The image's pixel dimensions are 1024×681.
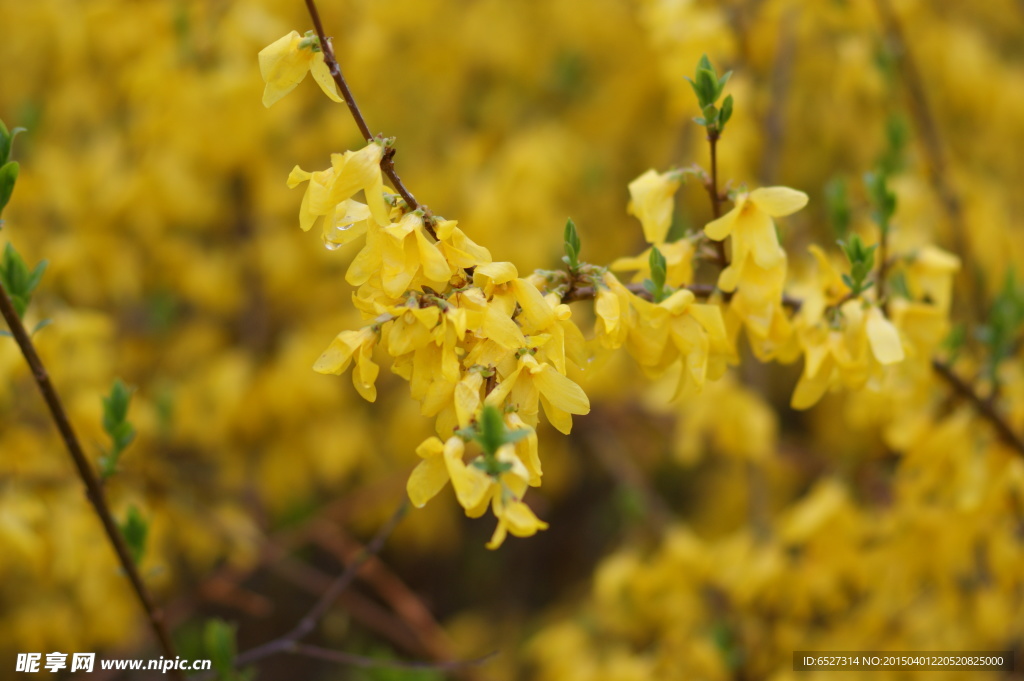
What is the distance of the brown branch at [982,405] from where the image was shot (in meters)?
1.47

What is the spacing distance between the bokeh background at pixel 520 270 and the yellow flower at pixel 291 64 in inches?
48.7

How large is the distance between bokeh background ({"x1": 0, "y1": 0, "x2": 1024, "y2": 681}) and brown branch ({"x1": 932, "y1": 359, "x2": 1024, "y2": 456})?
6 centimetres

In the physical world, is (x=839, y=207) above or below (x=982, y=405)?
above

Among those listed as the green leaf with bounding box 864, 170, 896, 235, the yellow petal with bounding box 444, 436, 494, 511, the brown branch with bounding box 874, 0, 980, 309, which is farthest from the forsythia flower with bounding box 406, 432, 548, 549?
the brown branch with bounding box 874, 0, 980, 309

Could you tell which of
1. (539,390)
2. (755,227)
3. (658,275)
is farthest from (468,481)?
(755,227)

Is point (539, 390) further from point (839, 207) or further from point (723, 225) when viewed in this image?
point (839, 207)

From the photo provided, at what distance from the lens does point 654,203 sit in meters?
1.16

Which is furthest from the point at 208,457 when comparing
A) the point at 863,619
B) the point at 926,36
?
the point at 926,36

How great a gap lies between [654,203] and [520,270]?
83.1 inches

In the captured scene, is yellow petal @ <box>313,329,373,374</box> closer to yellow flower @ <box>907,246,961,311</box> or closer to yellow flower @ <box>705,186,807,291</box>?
yellow flower @ <box>705,186,807,291</box>

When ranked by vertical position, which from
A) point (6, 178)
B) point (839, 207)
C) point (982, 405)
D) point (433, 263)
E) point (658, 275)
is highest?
point (6, 178)

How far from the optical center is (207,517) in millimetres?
2322

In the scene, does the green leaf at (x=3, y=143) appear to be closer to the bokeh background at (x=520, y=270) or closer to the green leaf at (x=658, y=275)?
the green leaf at (x=658, y=275)

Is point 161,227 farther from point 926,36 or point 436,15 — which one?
point 926,36
